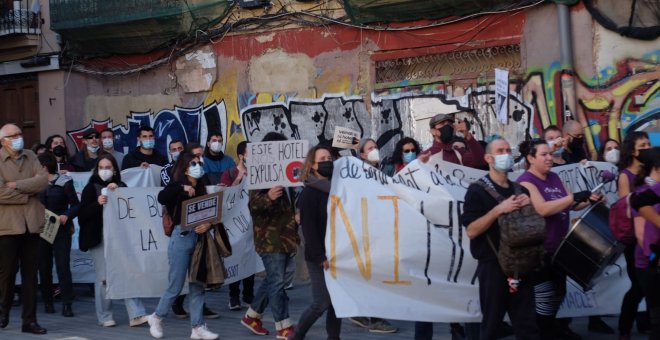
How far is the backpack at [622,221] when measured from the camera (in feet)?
27.6

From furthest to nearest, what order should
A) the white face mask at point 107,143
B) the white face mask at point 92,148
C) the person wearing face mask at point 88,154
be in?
the white face mask at point 107,143, the white face mask at point 92,148, the person wearing face mask at point 88,154

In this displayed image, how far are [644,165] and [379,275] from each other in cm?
226

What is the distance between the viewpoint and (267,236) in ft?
33.0

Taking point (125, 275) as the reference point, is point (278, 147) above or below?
above

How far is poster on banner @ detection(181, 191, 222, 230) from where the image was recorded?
10.0 meters

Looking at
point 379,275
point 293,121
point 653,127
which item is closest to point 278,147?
point 379,275

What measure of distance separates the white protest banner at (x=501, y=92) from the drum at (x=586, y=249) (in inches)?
174

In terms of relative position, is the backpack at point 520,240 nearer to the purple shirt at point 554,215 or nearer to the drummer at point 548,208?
the drummer at point 548,208

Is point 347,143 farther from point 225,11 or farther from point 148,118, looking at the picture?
point 148,118

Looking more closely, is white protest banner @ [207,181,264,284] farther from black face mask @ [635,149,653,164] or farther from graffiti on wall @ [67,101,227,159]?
graffiti on wall @ [67,101,227,159]

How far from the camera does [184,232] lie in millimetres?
10211

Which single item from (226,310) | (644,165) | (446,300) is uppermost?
(644,165)

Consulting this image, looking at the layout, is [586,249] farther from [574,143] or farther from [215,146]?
[215,146]

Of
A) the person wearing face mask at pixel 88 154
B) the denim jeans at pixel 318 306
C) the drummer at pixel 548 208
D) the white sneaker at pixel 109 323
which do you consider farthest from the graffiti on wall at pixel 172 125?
the drummer at pixel 548 208
